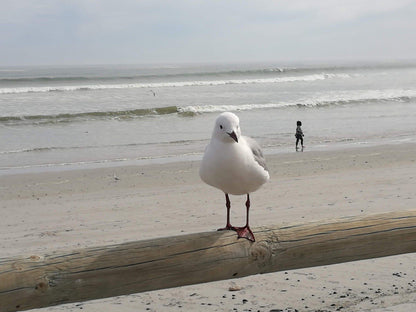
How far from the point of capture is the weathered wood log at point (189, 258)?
291 cm

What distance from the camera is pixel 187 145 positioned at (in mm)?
15930

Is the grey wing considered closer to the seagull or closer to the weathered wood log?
the seagull

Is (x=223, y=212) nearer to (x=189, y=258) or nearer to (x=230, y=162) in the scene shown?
(x=230, y=162)

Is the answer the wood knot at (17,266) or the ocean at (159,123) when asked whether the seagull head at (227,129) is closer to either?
the wood knot at (17,266)

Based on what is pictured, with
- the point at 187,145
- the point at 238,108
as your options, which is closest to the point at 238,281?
the point at 187,145

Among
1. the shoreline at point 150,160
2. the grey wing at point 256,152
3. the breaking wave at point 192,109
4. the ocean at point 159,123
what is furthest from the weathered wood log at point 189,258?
the breaking wave at point 192,109

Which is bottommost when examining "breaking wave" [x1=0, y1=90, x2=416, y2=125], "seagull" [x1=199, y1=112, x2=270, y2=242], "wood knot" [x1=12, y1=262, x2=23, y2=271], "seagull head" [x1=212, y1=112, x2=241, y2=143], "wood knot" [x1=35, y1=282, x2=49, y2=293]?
"breaking wave" [x1=0, y1=90, x2=416, y2=125]

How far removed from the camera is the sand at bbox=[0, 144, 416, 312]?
4.60 metres

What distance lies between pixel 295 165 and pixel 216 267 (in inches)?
350

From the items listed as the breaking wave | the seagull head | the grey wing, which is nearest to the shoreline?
the breaking wave

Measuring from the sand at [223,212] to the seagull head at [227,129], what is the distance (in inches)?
25.1

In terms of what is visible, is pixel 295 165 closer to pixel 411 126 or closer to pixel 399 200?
pixel 399 200

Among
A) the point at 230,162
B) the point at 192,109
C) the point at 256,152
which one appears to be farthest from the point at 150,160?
the point at 192,109

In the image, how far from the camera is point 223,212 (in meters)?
7.82
